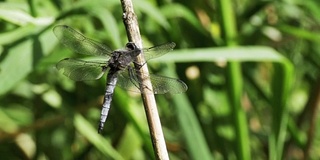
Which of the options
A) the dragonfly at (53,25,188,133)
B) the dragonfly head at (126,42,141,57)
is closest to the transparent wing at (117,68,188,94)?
the dragonfly at (53,25,188,133)

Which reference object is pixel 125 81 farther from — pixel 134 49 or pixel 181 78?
pixel 181 78

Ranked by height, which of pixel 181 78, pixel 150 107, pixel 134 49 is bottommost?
pixel 150 107

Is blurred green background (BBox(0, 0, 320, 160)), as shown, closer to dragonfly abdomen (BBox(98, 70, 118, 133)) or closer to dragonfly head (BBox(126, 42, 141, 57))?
dragonfly abdomen (BBox(98, 70, 118, 133))

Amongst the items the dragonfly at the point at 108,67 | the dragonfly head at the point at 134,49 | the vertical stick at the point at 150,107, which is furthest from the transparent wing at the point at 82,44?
the vertical stick at the point at 150,107

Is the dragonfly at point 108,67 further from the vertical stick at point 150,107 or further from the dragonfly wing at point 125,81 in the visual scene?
the vertical stick at point 150,107

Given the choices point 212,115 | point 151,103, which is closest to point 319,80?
point 212,115

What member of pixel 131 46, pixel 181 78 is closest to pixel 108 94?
pixel 131 46

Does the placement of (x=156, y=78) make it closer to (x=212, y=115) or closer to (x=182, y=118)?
(x=182, y=118)
